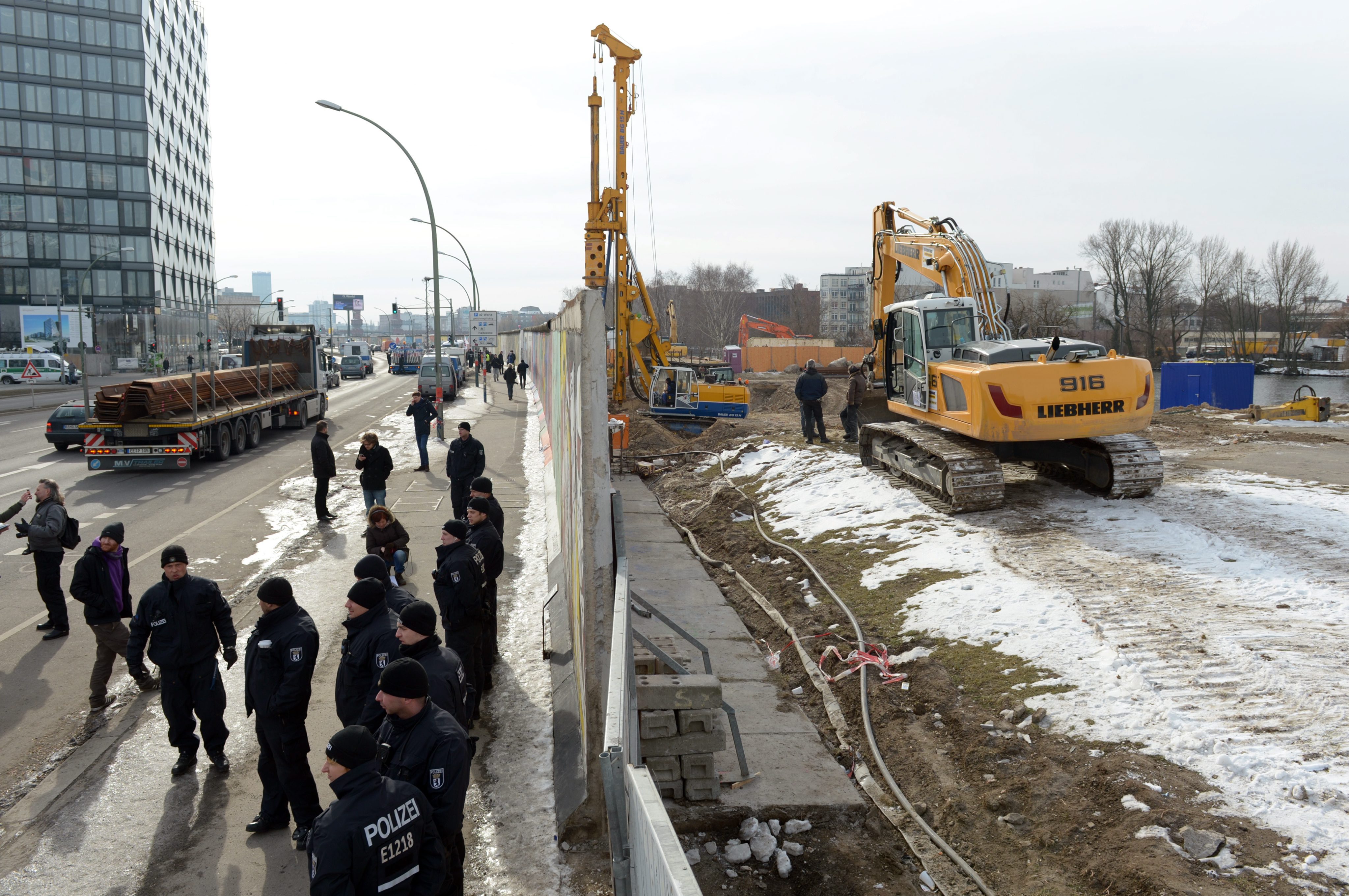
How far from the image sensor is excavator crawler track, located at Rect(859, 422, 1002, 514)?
11578 millimetres

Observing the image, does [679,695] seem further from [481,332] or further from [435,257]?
[481,332]

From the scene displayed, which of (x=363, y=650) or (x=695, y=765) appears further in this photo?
(x=695, y=765)

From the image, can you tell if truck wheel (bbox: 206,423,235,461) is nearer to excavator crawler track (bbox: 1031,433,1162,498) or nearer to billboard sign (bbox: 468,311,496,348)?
excavator crawler track (bbox: 1031,433,1162,498)

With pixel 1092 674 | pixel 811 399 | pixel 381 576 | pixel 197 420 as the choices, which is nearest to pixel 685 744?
pixel 381 576

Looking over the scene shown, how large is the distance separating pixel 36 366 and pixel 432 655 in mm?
56032

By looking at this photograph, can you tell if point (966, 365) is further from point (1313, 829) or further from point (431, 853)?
point (431, 853)

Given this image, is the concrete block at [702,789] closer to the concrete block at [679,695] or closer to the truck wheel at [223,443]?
the concrete block at [679,695]

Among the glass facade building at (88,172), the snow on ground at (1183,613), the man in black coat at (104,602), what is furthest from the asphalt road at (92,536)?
the glass facade building at (88,172)

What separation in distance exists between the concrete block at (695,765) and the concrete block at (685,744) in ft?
0.09

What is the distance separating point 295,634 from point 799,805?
365cm

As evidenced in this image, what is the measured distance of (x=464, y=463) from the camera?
42.8 feet

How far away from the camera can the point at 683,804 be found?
20.7 feet

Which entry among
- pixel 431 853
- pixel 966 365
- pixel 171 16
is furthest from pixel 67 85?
pixel 431 853

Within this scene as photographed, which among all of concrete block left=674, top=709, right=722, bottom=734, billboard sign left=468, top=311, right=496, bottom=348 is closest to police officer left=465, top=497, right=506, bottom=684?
concrete block left=674, top=709, right=722, bottom=734
